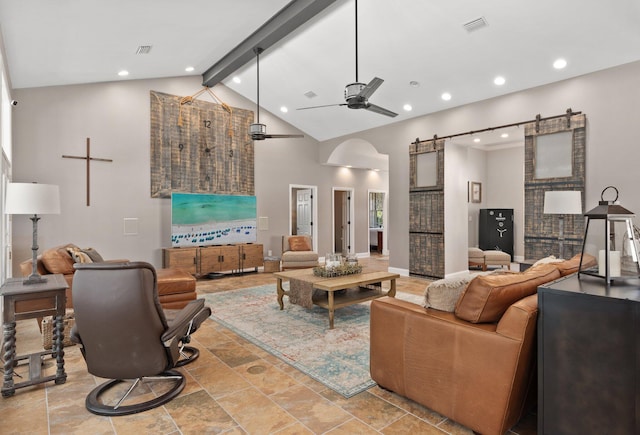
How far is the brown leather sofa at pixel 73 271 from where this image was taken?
3.99 m

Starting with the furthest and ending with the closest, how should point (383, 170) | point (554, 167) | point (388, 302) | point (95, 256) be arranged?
point (383, 170) → point (554, 167) → point (95, 256) → point (388, 302)

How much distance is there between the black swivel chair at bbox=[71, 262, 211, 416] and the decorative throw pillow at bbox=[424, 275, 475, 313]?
5.51 ft

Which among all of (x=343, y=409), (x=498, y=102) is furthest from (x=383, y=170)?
(x=343, y=409)

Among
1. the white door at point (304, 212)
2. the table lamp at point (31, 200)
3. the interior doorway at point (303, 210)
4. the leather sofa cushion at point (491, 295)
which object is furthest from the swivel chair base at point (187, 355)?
the white door at point (304, 212)

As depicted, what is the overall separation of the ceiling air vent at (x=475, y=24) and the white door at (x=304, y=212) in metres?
5.73

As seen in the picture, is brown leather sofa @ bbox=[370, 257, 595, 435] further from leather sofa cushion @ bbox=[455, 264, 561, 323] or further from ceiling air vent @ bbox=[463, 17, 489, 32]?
ceiling air vent @ bbox=[463, 17, 489, 32]

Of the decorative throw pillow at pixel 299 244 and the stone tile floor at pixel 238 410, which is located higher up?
the decorative throw pillow at pixel 299 244

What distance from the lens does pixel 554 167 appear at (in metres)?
5.39

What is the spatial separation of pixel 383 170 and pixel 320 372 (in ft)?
29.3

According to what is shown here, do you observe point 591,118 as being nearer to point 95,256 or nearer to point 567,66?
point 567,66

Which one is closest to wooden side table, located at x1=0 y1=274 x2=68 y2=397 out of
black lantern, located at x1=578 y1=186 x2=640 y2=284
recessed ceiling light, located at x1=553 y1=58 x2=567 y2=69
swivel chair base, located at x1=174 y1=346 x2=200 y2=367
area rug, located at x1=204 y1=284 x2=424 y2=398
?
swivel chair base, located at x1=174 y1=346 x2=200 y2=367

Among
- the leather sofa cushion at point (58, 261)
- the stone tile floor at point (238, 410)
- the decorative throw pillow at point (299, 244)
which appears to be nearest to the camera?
the stone tile floor at point (238, 410)

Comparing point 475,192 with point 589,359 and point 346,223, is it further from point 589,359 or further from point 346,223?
point 589,359

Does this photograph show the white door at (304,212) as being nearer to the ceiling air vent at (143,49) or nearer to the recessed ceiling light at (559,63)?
the ceiling air vent at (143,49)
